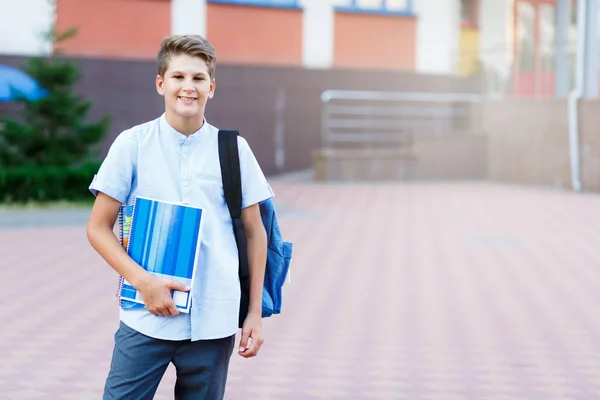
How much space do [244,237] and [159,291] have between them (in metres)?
0.32

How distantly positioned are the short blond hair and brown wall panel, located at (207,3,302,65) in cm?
1782

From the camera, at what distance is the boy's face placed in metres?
3.21

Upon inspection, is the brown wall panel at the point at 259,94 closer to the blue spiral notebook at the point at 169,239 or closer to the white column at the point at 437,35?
the white column at the point at 437,35

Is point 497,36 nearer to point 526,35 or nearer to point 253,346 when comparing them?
point 526,35

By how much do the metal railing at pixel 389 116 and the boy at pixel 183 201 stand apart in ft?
59.9

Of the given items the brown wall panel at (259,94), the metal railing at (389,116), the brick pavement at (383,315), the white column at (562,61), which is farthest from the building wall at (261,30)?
the brick pavement at (383,315)

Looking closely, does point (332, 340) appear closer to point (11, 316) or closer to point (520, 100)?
point (11, 316)

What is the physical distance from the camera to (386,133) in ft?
74.2

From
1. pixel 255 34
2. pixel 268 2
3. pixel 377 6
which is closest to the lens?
pixel 255 34

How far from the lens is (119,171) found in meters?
3.21

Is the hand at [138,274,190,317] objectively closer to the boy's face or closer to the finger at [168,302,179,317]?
the finger at [168,302,179,317]

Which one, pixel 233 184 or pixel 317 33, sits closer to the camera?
pixel 233 184

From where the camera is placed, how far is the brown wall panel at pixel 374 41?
22656mm

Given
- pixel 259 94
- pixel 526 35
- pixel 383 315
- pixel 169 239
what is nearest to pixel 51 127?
pixel 259 94
